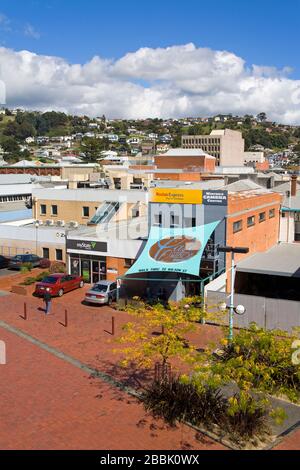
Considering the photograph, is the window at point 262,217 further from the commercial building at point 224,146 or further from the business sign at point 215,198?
the commercial building at point 224,146

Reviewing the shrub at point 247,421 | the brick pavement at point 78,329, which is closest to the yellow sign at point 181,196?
the brick pavement at point 78,329

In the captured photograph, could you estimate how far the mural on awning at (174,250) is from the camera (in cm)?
2511

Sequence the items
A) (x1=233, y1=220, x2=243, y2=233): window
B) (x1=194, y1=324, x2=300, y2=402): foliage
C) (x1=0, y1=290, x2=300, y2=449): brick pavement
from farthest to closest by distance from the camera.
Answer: (x1=233, y1=220, x2=243, y2=233): window
(x1=0, y1=290, x2=300, y2=449): brick pavement
(x1=194, y1=324, x2=300, y2=402): foliage

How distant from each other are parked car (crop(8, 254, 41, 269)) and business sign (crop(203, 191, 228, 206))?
1439 cm

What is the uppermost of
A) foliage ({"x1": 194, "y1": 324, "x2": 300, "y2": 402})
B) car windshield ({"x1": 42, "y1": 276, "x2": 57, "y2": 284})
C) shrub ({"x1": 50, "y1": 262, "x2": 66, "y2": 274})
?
foliage ({"x1": 194, "y1": 324, "x2": 300, "y2": 402})

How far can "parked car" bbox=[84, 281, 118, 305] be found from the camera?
88.3 ft

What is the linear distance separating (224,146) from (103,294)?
118m

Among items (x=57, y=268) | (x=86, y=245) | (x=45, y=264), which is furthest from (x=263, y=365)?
(x=45, y=264)

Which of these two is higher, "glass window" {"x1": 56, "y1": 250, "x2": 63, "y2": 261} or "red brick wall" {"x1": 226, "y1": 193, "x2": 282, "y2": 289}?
"red brick wall" {"x1": 226, "y1": 193, "x2": 282, "y2": 289}

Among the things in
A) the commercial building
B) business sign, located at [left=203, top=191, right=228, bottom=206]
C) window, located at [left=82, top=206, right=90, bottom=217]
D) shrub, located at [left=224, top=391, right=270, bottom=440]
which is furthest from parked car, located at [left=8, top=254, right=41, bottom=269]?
the commercial building

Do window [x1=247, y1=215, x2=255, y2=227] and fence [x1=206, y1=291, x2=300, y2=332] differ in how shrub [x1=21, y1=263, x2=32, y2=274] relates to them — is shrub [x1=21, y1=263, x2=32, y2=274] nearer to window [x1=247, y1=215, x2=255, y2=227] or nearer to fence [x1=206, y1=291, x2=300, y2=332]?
window [x1=247, y1=215, x2=255, y2=227]

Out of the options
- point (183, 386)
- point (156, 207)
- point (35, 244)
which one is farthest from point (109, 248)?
point (183, 386)

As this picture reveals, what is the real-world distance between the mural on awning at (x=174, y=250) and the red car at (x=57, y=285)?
5482mm

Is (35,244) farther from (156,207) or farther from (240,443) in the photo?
(240,443)
